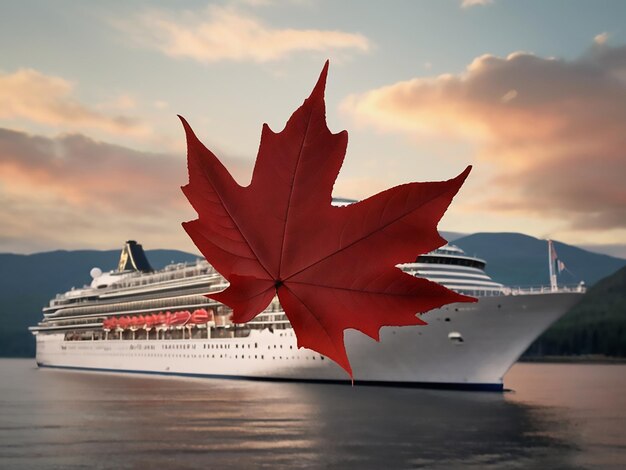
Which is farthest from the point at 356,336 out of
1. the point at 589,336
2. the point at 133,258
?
the point at 589,336

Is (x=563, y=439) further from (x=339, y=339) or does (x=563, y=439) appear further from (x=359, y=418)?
(x=339, y=339)

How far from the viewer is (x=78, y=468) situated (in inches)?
1331

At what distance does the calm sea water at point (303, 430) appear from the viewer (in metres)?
35.5

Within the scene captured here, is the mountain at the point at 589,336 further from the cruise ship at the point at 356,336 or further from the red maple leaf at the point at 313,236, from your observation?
the red maple leaf at the point at 313,236

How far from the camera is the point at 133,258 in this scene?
105 m

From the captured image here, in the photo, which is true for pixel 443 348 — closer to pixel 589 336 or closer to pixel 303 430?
pixel 303 430

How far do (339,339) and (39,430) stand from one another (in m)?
48.9

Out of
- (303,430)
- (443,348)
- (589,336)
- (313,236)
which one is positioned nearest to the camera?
(313,236)

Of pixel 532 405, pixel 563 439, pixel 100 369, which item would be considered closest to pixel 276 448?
pixel 563 439

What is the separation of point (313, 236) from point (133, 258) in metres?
107

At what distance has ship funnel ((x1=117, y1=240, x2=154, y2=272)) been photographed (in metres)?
105

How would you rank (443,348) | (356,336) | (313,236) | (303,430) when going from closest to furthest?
(313,236), (303,430), (443,348), (356,336)

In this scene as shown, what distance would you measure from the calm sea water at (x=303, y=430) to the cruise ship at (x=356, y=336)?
6.82 ft

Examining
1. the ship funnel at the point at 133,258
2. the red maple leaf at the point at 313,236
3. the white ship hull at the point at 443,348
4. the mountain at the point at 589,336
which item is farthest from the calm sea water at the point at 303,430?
the mountain at the point at 589,336
